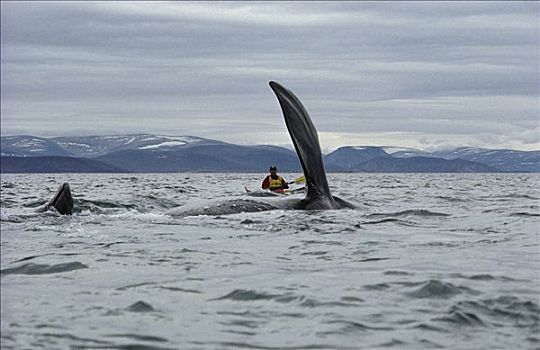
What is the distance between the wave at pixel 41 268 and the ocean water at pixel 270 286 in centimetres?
2

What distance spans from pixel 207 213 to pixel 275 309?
7251 mm

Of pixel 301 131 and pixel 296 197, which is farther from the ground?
pixel 301 131

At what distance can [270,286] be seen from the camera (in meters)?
7.23

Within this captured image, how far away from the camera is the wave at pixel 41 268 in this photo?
795 cm

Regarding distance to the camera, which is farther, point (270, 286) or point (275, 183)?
point (275, 183)

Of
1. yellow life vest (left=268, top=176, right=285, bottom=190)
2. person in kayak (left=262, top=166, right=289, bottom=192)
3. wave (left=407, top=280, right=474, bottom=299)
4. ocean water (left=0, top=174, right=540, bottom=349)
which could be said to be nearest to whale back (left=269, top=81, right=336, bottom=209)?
ocean water (left=0, top=174, right=540, bottom=349)

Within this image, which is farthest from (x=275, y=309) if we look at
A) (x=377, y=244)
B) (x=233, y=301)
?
(x=377, y=244)

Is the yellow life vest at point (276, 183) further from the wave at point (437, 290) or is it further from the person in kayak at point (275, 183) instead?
the wave at point (437, 290)

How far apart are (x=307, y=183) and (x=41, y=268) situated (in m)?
5.61

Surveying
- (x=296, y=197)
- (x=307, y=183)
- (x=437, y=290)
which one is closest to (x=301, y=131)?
(x=307, y=183)

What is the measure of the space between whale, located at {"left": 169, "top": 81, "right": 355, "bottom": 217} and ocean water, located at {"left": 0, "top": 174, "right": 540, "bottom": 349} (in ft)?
2.11

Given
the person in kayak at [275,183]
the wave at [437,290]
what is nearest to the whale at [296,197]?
the wave at [437,290]

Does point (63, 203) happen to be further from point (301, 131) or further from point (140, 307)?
point (140, 307)

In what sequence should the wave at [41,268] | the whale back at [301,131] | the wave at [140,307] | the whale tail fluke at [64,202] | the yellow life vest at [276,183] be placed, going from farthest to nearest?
1. the yellow life vest at [276,183]
2. the whale tail fluke at [64,202]
3. the whale back at [301,131]
4. the wave at [41,268]
5. the wave at [140,307]
